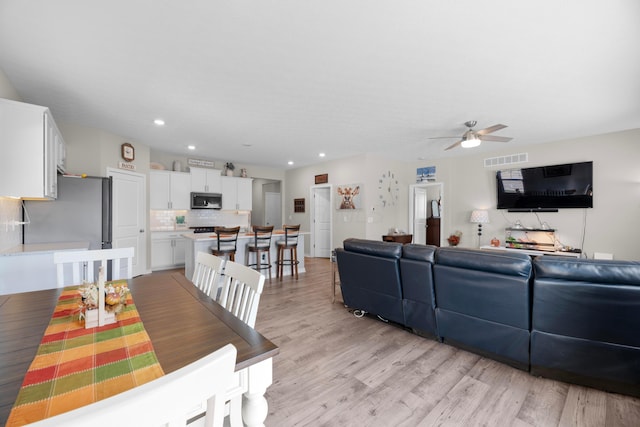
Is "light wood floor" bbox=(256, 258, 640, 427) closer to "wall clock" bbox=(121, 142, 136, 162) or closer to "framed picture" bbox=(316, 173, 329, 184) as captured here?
"wall clock" bbox=(121, 142, 136, 162)

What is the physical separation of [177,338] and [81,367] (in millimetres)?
278

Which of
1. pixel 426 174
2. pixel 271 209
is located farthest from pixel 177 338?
pixel 271 209

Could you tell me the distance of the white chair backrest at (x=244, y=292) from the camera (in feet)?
4.25

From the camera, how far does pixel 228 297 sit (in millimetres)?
1704

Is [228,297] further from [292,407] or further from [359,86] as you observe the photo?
[359,86]

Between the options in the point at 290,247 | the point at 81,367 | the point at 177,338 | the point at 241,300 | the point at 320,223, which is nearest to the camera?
the point at 81,367

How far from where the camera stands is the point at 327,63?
255 centimetres

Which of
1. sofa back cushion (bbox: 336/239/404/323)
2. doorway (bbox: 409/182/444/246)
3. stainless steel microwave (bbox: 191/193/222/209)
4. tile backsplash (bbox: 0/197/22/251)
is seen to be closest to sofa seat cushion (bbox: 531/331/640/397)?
sofa back cushion (bbox: 336/239/404/323)

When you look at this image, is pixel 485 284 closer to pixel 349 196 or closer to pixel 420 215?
pixel 349 196

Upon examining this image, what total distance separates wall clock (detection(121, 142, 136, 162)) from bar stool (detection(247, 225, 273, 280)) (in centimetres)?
264

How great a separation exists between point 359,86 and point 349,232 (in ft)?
13.3

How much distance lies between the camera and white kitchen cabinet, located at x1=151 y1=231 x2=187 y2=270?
5746 mm

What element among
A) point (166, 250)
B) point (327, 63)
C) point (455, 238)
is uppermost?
point (327, 63)

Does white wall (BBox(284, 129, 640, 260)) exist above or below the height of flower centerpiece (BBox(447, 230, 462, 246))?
above
